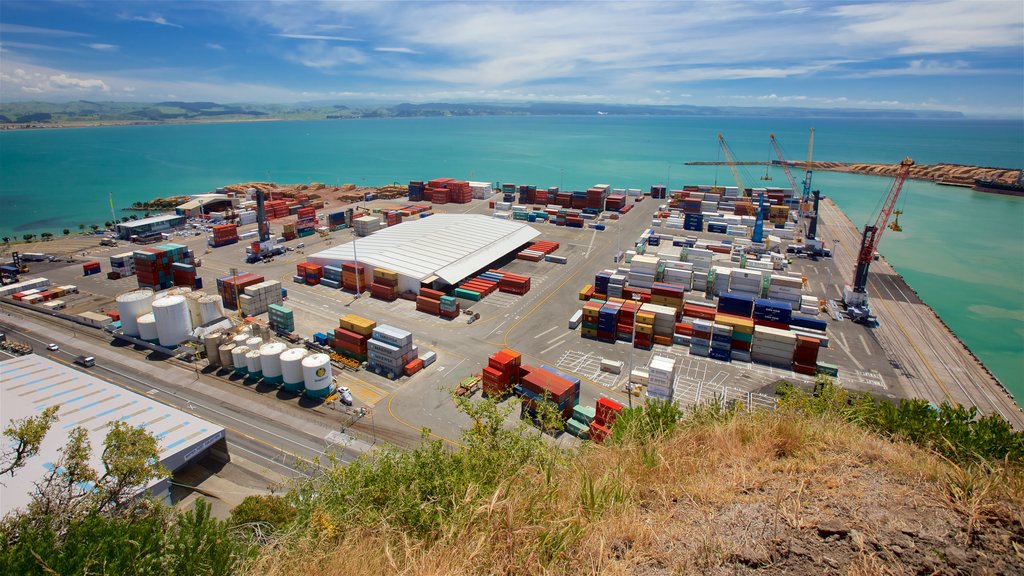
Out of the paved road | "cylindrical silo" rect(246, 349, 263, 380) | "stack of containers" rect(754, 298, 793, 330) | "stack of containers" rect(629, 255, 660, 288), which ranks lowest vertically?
the paved road

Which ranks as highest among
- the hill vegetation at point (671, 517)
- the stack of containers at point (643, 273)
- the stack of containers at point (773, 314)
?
the hill vegetation at point (671, 517)

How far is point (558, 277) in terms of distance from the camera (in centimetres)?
4638

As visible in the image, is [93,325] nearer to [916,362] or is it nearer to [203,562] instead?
[203,562]

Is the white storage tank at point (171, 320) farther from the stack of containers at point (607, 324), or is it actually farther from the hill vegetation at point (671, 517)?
the stack of containers at point (607, 324)

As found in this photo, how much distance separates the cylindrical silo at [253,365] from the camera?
27.6 m

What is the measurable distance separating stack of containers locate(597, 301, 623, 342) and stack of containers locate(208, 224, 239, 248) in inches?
1894

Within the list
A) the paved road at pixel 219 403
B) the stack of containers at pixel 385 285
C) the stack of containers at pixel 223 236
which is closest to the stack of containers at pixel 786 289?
the stack of containers at pixel 385 285

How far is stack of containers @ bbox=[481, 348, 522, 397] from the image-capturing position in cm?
2606

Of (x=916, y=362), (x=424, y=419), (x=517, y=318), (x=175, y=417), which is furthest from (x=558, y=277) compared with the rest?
(x=175, y=417)

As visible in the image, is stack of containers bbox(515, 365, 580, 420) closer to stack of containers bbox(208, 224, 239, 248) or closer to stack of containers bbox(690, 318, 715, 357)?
stack of containers bbox(690, 318, 715, 357)

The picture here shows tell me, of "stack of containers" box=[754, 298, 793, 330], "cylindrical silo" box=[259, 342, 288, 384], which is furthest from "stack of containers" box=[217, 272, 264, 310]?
"stack of containers" box=[754, 298, 793, 330]

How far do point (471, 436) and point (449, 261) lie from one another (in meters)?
34.0

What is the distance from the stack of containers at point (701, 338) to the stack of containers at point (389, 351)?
767 inches

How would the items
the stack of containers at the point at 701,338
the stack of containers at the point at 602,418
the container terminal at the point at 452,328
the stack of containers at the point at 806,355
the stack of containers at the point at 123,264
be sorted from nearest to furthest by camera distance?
the stack of containers at the point at 602,418
the container terminal at the point at 452,328
the stack of containers at the point at 806,355
the stack of containers at the point at 701,338
the stack of containers at the point at 123,264
